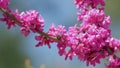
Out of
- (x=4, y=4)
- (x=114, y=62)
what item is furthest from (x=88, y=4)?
(x=4, y=4)


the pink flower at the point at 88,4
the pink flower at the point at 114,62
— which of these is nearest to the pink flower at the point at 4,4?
the pink flower at the point at 88,4

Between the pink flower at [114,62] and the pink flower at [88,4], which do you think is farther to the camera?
the pink flower at [88,4]

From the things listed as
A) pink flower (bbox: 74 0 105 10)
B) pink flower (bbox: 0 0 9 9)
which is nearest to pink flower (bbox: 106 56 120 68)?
pink flower (bbox: 74 0 105 10)

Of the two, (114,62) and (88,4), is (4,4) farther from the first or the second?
(114,62)

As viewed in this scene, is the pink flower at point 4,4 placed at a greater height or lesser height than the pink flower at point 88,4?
lesser

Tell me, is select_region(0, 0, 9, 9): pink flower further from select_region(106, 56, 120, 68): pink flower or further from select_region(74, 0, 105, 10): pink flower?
select_region(106, 56, 120, 68): pink flower

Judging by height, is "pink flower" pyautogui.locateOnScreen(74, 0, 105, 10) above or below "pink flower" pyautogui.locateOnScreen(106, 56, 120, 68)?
above

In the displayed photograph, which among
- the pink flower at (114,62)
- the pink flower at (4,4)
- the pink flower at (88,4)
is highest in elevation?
the pink flower at (88,4)

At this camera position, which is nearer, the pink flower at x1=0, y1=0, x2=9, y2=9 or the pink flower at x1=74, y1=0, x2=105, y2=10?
the pink flower at x1=0, y1=0, x2=9, y2=9

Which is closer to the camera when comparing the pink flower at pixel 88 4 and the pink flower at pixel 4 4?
the pink flower at pixel 4 4

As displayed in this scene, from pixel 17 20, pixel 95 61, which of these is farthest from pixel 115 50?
pixel 17 20

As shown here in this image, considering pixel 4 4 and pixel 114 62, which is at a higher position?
pixel 4 4

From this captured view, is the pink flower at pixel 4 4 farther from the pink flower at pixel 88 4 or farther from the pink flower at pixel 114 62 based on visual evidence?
the pink flower at pixel 114 62
